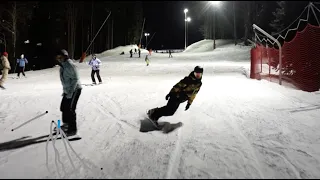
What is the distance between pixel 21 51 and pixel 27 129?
167ft

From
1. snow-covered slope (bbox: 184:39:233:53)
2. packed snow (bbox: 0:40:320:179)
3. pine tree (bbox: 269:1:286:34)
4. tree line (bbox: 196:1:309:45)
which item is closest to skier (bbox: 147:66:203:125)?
packed snow (bbox: 0:40:320:179)

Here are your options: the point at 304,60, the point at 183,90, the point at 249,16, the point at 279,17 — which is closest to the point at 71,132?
the point at 183,90

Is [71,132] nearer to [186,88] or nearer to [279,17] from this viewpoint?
[186,88]

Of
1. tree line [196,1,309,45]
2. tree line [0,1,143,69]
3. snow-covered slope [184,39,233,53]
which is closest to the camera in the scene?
tree line [0,1,143,69]

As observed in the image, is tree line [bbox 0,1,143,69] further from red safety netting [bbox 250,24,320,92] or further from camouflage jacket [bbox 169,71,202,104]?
camouflage jacket [bbox 169,71,202,104]

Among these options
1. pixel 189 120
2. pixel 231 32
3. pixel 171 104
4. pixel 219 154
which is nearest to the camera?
Result: pixel 219 154

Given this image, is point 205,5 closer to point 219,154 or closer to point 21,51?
point 21,51

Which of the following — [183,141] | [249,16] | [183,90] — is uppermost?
[249,16]

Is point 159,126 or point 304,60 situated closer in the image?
point 159,126

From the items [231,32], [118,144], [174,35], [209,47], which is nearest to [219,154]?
[118,144]

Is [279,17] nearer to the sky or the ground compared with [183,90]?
nearer to the sky

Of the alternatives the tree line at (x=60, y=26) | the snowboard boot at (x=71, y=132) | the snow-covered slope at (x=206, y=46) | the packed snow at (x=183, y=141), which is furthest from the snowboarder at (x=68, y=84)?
the snow-covered slope at (x=206, y=46)

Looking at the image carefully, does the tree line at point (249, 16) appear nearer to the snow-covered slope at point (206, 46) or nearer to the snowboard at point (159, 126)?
the snow-covered slope at point (206, 46)

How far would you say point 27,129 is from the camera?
7.12 m
